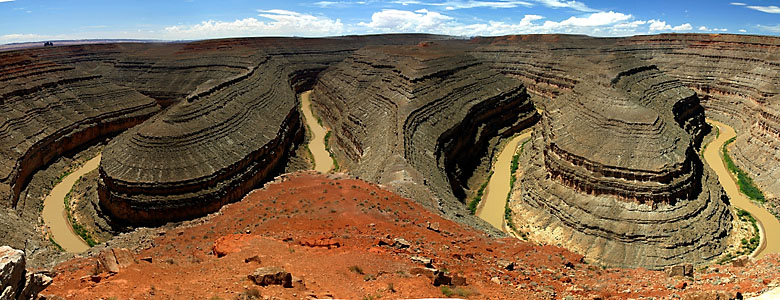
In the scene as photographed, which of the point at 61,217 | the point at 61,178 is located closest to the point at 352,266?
the point at 61,217

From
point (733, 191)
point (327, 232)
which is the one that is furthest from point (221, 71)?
point (733, 191)

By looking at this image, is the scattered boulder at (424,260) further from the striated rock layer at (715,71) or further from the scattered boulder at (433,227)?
the striated rock layer at (715,71)

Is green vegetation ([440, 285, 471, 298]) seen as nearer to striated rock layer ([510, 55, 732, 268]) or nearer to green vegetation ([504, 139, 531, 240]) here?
striated rock layer ([510, 55, 732, 268])

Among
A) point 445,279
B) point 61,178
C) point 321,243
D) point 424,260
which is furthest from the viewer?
point 61,178

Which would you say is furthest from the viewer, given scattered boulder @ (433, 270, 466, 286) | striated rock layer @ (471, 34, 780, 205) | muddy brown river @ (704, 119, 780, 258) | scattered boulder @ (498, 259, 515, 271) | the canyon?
striated rock layer @ (471, 34, 780, 205)

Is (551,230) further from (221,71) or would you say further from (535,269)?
(221,71)

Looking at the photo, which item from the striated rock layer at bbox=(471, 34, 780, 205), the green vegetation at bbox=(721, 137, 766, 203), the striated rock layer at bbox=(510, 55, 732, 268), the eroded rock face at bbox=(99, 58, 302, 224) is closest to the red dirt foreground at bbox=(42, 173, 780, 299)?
the eroded rock face at bbox=(99, 58, 302, 224)

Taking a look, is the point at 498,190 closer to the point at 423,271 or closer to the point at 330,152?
the point at 330,152
